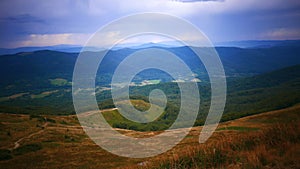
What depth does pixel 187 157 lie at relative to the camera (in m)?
8.50

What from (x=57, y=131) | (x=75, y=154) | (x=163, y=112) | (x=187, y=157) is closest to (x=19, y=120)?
(x=57, y=131)

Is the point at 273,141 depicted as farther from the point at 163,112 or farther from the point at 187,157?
the point at 163,112

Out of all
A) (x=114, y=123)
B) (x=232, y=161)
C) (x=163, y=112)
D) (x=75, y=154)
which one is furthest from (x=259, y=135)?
(x=163, y=112)

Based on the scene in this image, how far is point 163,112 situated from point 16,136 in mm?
103929

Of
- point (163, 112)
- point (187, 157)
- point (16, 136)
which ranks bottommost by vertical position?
point (163, 112)

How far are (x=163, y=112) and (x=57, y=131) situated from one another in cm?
9434

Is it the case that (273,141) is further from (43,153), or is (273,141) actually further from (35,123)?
(35,123)

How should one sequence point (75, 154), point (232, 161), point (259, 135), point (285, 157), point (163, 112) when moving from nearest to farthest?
A: point (285, 157), point (232, 161), point (259, 135), point (75, 154), point (163, 112)

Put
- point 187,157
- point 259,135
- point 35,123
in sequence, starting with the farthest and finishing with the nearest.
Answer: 1. point 35,123
2. point 259,135
3. point 187,157

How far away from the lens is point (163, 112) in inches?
5979

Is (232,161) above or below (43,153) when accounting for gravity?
above

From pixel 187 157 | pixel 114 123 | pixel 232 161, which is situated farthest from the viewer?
pixel 114 123

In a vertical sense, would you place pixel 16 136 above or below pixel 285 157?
below

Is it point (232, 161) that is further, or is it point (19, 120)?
point (19, 120)
